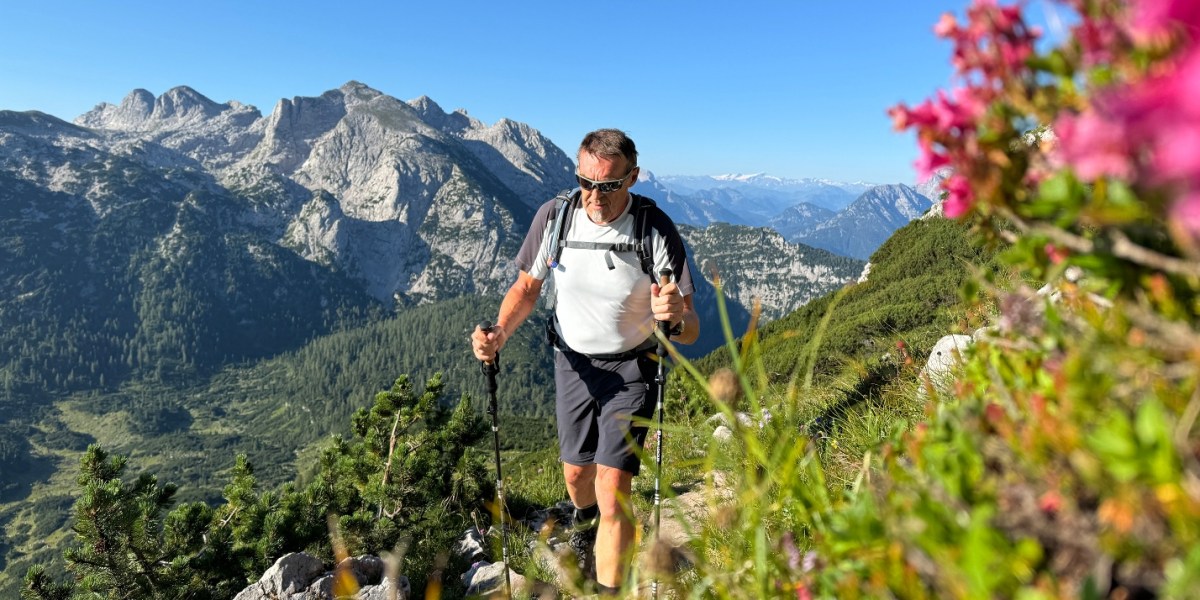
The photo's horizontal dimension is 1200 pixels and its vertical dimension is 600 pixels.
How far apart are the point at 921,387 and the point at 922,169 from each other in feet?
12.3

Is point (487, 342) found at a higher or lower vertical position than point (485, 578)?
higher

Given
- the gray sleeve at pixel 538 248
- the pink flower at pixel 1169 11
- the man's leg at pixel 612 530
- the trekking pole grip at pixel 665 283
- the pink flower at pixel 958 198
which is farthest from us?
the gray sleeve at pixel 538 248

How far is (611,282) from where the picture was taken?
4941 millimetres

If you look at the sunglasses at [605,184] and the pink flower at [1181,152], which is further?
the sunglasses at [605,184]

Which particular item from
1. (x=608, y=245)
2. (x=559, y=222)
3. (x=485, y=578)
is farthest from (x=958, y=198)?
(x=485, y=578)

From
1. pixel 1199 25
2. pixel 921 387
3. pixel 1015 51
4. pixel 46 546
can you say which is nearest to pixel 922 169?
pixel 1015 51

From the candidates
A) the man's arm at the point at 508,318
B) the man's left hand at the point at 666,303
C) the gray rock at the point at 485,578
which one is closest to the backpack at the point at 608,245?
the man's arm at the point at 508,318

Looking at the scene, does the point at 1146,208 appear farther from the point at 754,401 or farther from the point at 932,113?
the point at 754,401

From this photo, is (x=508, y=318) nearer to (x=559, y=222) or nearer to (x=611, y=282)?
(x=559, y=222)

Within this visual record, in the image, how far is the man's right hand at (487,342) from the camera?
16.5 ft

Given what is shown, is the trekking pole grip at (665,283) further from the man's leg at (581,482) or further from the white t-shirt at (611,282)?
the man's leg at (581,482)

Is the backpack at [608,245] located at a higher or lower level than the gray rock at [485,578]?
higher

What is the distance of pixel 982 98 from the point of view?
1.23 m

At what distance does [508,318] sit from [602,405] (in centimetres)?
126
